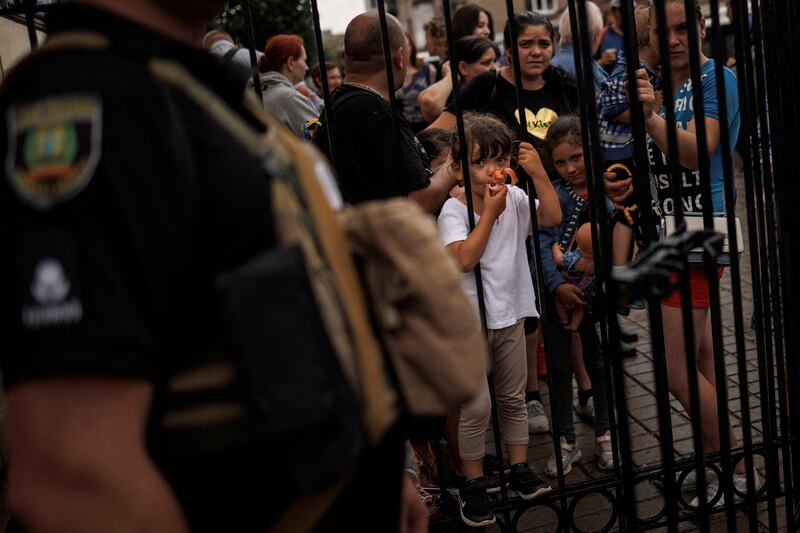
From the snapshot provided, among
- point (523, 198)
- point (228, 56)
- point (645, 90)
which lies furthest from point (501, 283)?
point (228, 56)

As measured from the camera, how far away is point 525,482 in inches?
137

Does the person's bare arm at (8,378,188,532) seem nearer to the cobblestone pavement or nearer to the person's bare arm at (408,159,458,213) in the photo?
the cobblestone pavement

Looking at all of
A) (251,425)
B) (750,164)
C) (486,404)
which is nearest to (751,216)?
(750,164)

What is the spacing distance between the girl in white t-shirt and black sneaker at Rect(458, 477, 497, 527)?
10mm

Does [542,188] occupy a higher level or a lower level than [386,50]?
lower

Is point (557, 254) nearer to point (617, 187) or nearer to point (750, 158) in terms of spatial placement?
point (617, 187)

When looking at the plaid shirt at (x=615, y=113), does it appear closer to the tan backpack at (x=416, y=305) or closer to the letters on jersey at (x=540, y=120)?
the letters on jersey at (x=540, y=120)

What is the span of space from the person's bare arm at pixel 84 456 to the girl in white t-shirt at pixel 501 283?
2.33 metres

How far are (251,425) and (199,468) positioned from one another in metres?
0.10

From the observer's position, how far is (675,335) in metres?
3.49

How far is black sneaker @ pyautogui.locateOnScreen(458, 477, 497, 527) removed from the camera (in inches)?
124

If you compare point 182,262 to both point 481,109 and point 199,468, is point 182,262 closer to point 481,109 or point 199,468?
point 199,468

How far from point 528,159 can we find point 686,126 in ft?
2.38

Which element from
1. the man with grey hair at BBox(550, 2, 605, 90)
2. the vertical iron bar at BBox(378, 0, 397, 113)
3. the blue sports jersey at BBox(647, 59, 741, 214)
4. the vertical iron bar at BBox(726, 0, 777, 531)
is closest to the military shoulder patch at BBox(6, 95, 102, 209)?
the vertical iron bar at BBox(378, 0, 397, 113)
